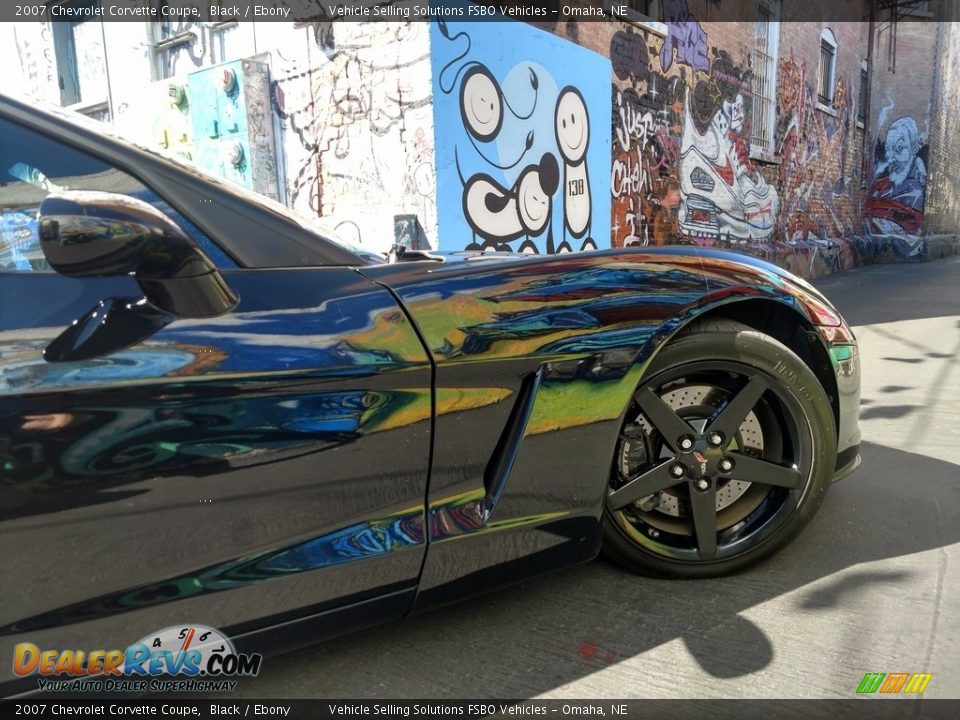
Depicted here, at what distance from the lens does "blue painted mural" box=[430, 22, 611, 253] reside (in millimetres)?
6383

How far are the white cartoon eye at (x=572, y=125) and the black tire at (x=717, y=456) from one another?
20.1 feet

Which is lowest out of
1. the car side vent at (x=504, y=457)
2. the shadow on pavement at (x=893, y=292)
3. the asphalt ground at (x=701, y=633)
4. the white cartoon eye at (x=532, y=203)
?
the shadow on pavement at (x=893, y=292)

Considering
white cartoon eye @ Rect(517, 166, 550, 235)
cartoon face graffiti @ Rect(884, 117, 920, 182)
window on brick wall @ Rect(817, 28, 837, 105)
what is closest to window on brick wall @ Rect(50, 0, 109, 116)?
white cartoon eye @ Rect(517, 166, 550, 235)

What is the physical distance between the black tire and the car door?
2.58 ft

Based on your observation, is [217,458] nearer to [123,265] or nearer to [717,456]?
[123,265]

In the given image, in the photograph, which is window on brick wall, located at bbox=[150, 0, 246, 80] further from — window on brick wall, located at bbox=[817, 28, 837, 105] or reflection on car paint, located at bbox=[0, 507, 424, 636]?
window on brick wall, located at bbox=[817, 28, 837, 105]

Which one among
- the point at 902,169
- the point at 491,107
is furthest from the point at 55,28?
the point at 902,169

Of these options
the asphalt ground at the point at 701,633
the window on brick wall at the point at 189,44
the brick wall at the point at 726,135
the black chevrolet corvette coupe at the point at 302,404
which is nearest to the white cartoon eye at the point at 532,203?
the brick wall at the point at 726,135

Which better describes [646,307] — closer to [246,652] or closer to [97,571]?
[246,652]

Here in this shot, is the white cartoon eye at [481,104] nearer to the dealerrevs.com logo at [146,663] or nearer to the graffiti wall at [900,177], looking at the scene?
the dealerrevs.com logo at [146,663]

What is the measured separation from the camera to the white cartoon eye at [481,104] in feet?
21.4

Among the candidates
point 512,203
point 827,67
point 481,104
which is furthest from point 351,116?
point 827,67

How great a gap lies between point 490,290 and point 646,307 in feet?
1.55

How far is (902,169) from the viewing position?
1803 centimetres
